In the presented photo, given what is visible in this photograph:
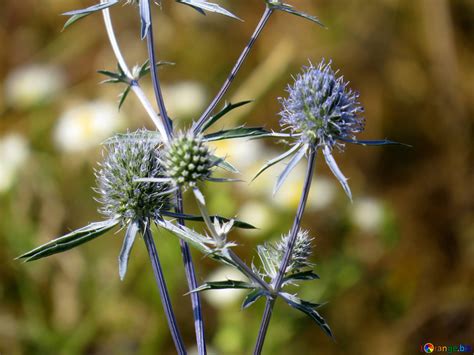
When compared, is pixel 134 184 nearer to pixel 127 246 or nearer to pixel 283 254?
pixel 127 246

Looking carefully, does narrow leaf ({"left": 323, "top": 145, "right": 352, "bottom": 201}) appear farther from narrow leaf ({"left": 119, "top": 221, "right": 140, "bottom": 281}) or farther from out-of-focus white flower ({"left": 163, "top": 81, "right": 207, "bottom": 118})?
out-of-focus white flower ({"left": 163, "top": 81, "right": 207, "bottom": 118})

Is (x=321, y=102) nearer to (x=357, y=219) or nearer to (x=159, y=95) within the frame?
(x=159, y=95)

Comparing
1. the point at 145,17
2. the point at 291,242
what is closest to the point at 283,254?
the point at 291,242

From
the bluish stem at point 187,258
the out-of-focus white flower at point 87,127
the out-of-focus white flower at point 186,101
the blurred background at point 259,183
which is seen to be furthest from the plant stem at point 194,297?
the out-of-focus white flower at point 186,101

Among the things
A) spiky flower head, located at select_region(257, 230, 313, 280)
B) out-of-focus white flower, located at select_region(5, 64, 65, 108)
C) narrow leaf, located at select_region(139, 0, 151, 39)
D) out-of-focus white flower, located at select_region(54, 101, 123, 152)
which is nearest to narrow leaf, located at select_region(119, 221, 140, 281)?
spiky flower head, located at select_region(257, 230, 313, 280)

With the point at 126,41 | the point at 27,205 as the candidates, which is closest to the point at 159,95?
the point at 27,205

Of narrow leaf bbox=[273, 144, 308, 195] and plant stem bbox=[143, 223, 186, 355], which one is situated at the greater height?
narrow leaf bbox=[273, 144, 308, 195]

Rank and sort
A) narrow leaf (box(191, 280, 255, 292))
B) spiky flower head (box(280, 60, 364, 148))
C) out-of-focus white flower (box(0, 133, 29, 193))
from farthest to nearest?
out-of-focus white flower (box(0, 133, 29, 193)) < spiky flower head (box(280, 60, 364, 148)) < narrow leaf (box(191, 280, 255, 292))

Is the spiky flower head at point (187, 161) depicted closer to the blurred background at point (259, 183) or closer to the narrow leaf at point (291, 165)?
the narrow leaf at point (291, 165)

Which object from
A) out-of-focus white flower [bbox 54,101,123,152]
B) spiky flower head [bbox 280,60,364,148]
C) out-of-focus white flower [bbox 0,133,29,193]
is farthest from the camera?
out-of-focus white flower [bbox 54,101,123,152]

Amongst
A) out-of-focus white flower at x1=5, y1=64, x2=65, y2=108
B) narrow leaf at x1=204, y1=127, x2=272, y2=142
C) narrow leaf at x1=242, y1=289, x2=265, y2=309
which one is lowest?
narrow leaf at x1=242, y1=289, x2=265, y2=309
